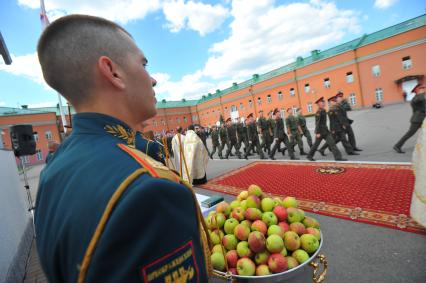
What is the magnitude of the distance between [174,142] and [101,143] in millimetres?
6083

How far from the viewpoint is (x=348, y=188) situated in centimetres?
471

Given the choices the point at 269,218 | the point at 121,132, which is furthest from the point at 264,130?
the point at 121,132

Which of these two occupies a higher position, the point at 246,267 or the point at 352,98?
the point at 352,98

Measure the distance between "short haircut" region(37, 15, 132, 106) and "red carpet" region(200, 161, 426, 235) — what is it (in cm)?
386

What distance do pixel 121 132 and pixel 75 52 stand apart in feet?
1.12

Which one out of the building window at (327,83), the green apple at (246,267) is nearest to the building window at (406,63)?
the building window at (327,83)

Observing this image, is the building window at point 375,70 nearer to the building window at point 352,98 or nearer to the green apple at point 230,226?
the building window at point 352,98

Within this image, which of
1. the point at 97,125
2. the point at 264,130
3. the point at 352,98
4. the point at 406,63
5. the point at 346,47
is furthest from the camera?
the point at 346,47

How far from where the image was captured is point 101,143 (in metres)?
0.77

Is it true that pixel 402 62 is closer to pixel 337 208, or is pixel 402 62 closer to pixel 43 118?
pixel 337 208

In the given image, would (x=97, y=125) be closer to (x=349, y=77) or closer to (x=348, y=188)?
(x=348, y=188)

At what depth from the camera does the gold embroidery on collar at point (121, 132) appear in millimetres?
867

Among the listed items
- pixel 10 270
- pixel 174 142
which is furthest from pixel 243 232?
pixel 174 142

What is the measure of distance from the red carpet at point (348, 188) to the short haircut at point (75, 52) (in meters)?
3.86
